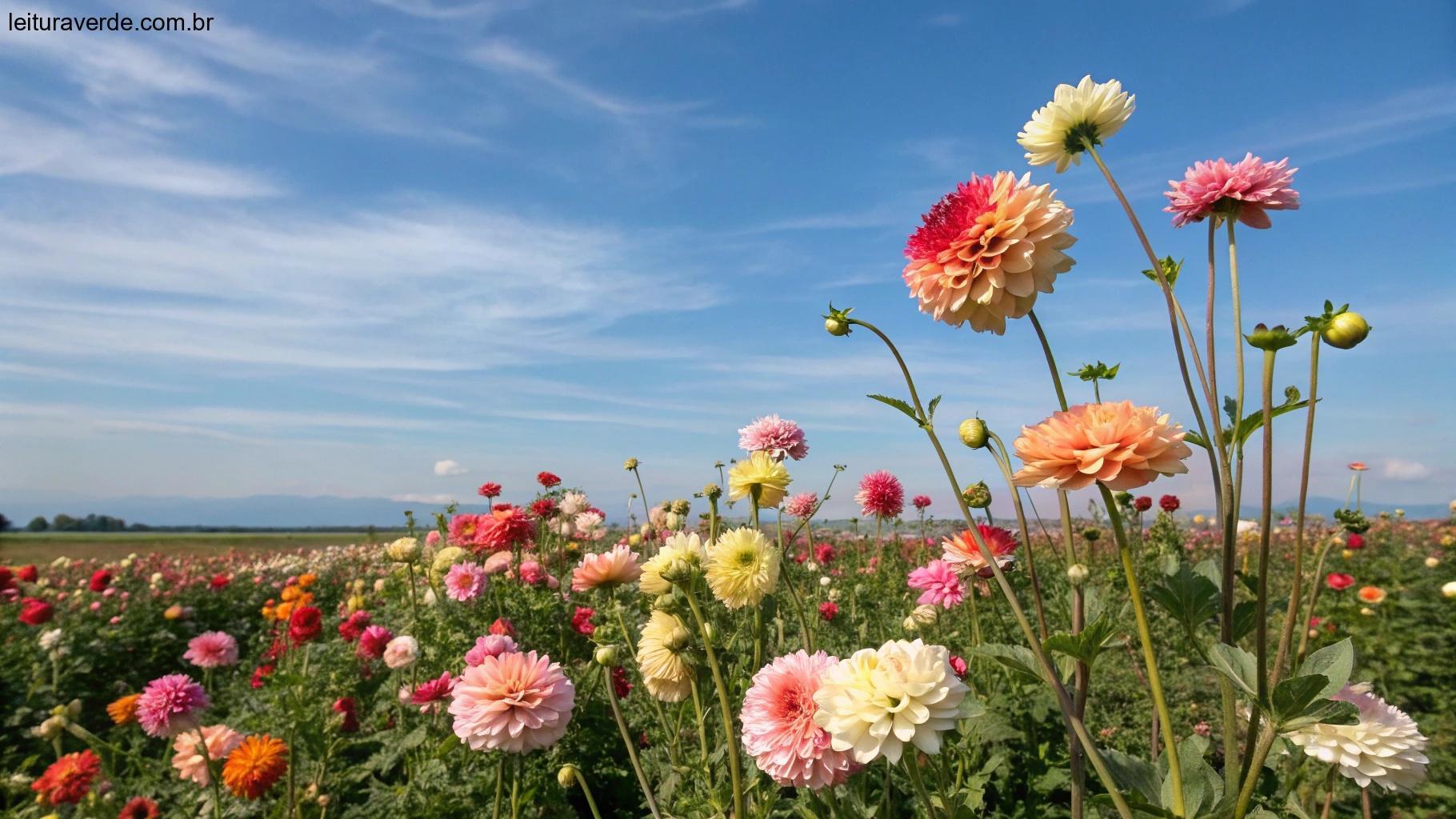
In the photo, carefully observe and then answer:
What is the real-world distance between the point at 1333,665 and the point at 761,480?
1.43m

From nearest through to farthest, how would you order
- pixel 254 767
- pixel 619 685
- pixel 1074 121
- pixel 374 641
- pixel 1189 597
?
pixel 1189 597 < pixel 1074 121 < pixel 254 767 < pixel 619 685 < pixel 374 641

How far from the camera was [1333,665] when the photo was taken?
1.08m

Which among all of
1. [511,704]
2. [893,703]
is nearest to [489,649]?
[511,704]

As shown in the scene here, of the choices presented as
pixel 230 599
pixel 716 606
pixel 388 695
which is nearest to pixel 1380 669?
pixel 716 606

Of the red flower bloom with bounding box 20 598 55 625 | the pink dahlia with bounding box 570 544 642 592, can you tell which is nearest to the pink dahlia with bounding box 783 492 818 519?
the pink dahlia with bounding box 570 544 642 592

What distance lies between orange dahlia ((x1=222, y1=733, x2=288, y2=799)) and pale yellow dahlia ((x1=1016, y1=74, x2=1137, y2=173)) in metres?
3.01

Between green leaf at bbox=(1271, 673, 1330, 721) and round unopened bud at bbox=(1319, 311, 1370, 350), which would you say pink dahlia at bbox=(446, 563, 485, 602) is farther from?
round unopened bud at bbox=(1319, 311, 1370, 350)

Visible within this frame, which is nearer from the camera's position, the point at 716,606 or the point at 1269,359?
the point at 1269,359

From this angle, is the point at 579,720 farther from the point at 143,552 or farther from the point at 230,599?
the point at 143,552

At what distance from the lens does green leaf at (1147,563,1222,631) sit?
1.16 meters

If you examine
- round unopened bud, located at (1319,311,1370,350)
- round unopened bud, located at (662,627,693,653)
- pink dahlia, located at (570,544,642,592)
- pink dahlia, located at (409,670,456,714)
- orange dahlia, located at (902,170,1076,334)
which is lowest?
pink dahlia, located at (409,670,456,714)

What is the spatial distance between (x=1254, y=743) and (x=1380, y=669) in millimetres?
4006

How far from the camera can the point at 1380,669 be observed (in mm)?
3936

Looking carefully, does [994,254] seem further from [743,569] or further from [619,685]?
[619,685]
